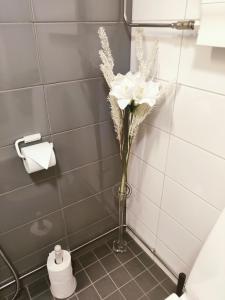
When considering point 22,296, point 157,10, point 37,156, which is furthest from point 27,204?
point 157,10

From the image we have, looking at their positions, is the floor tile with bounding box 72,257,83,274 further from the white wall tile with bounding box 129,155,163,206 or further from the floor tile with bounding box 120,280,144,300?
the white wall tile with bounding box 129,155,163,206

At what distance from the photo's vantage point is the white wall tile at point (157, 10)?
827 mm

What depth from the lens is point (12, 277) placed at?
1248 mm

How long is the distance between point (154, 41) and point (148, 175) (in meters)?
0.63

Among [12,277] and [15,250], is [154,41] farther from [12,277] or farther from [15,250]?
[12,277]

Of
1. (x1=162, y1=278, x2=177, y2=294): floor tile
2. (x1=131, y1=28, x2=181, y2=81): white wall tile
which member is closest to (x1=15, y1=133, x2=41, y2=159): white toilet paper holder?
(x1=131, y1=28, x2=181, y2=81): white wall tile

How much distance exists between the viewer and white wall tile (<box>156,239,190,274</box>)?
3.96ft

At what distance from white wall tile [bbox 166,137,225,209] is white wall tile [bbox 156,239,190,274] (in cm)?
45

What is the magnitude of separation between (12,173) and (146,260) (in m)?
0.94

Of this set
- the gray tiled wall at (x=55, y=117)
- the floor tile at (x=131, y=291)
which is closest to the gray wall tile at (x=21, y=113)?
the gray tiled wall at (x=55, y=117)

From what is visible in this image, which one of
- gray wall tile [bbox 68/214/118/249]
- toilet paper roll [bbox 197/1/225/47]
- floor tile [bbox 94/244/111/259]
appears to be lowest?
floor tile [bbox 94/244/111/259]

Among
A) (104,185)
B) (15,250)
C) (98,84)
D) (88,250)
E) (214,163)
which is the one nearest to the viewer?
(214,163)

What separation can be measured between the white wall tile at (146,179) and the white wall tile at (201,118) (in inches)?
11.7

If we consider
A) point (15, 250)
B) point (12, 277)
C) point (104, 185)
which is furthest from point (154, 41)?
point (12, 277)
